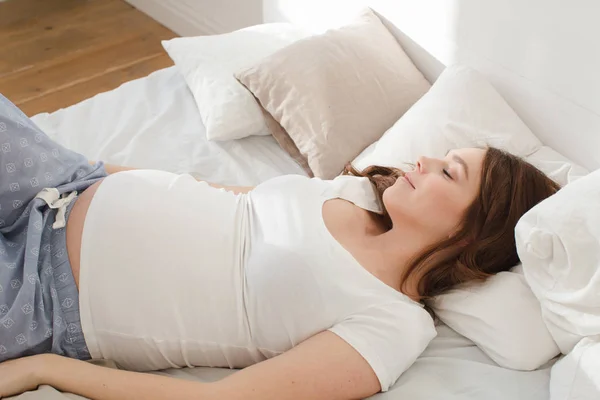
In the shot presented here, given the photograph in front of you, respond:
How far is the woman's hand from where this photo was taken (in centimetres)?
116

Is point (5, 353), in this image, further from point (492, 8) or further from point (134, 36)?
point (134, 36)

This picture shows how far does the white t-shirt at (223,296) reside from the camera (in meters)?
1.23

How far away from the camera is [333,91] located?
1761mm

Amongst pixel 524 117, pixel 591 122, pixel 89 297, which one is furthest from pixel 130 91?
pixel 591 122

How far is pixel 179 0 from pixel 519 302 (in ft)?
7.95

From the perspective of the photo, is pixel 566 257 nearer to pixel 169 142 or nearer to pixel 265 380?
pixel 265 380

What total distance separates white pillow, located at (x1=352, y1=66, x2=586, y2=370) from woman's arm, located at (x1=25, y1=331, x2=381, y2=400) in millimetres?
237

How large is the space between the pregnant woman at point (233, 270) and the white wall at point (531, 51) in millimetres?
275

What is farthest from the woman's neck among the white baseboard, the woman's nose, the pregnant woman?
the white baseboard

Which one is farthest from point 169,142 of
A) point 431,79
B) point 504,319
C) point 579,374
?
point 579,374

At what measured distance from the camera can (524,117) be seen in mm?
1688

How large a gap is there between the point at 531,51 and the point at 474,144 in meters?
0.25

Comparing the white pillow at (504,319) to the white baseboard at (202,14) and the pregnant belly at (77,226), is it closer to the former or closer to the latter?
the pregnant belly at (77,226)

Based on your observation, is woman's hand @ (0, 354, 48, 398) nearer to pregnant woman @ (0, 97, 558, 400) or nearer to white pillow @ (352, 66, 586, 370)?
pregnant woman @ (0, 97, 558, 400)
